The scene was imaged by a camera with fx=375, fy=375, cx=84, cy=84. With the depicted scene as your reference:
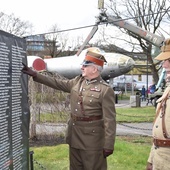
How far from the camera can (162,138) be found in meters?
3.37

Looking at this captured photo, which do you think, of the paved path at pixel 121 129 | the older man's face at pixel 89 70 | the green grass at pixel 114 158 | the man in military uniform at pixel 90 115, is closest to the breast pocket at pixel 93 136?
the man in military uniform at pixel 90 115

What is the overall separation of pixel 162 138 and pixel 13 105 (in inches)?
56.4

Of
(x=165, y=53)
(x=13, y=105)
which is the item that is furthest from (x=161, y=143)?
(x=13, y=105)

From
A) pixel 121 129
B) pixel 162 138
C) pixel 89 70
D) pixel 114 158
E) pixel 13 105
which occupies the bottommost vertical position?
pixel 121 129

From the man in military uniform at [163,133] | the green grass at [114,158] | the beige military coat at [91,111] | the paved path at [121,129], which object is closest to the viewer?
the man in military uniform at [163,133]

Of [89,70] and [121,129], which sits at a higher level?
[89,70]

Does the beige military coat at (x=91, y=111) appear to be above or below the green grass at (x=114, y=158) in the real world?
above

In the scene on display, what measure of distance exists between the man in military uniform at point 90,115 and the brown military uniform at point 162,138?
0.79m

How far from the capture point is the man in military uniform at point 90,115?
4.23 metres

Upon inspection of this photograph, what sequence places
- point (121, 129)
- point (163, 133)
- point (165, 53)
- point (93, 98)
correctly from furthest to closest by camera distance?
point (121, 129) → point (93, 98) → point (165, 53) → point (163, 133)

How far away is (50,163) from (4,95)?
140 inches

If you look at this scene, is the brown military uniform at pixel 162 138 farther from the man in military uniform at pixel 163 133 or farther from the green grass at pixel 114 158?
the green grass at pixel 114 158

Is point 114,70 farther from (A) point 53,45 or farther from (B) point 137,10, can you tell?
(A) point 53,45

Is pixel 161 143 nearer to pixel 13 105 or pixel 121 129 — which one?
pixel 13 105
